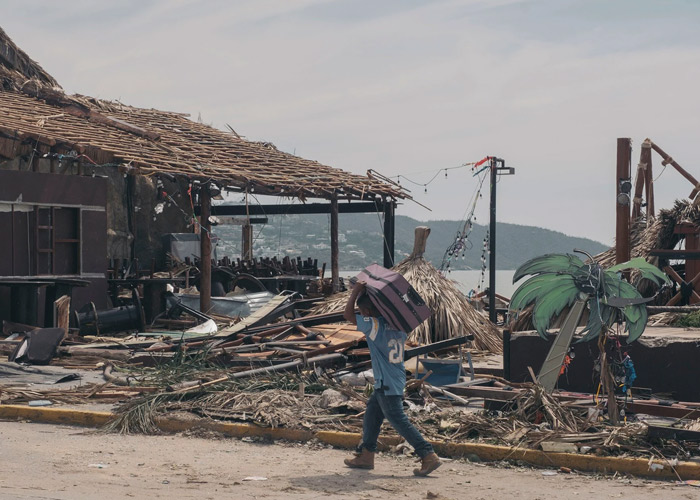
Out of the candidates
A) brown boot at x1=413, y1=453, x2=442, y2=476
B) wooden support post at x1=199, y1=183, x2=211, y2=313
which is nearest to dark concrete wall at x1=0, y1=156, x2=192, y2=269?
wooden support post at x1=199, y1=183, x2=211, y2=313

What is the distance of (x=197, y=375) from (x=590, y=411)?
14.4 ft

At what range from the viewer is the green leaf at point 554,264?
9.52 meters

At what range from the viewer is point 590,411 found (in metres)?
9.16

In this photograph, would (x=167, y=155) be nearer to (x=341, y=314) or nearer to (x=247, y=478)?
(x=341, y=314)

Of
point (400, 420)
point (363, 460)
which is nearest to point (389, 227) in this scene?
point (363, 460)

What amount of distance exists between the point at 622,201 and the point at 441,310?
11.0 feet

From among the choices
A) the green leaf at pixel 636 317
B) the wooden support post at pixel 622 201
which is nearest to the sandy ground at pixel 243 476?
the green leaf at pixel 636 317

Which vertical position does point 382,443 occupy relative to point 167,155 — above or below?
below

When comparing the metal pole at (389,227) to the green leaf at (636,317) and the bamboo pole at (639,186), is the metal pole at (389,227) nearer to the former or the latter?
the bamboo pole at (639,186)

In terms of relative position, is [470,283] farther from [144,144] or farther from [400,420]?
[400,420]

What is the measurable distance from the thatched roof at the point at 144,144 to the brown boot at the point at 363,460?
36.6 ft

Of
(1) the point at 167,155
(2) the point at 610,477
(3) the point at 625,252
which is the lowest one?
(2) the point at 610,477

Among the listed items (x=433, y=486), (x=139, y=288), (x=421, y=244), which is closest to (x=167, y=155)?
(x=139, y=288)

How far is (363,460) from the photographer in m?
7.98
